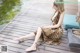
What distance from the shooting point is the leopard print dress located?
1.83 meters

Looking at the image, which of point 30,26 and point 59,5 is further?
point 30,26

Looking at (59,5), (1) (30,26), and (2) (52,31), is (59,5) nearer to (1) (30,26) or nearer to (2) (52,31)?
(2) (52,31)

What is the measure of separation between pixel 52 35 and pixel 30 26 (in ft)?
1.00

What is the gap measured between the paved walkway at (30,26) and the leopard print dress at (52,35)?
75 mm

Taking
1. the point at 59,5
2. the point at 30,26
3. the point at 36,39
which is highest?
the point at 59,5

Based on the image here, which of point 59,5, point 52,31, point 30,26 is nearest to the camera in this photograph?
point 59,5

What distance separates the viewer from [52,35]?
1856 mm

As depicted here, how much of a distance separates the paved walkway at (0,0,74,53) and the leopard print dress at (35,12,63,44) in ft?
0.25

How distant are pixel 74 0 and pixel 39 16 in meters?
0.51

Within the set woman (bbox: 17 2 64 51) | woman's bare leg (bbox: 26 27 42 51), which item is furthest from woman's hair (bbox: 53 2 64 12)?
woman's bare leg (bbox: 26 27 42 51)

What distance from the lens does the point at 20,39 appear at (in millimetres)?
1842

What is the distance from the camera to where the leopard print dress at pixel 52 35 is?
6.02 ft

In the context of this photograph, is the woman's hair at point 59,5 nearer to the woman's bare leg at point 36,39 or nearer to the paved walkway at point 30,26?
the paved walkway at point 30,26

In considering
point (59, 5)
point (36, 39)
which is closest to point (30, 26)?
point (36, 39)
